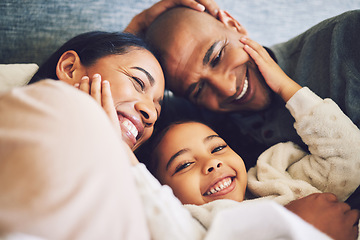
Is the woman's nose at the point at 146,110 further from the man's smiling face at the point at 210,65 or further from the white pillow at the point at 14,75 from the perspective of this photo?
the white pillow at the point at 14,75

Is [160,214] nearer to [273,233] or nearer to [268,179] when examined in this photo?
[273,233]

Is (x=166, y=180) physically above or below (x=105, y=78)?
below

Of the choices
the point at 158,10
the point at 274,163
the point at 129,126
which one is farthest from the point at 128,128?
the point at 158,10

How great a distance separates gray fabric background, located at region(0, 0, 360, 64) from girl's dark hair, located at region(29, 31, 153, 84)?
24 centimetres

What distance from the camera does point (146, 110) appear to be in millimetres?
795

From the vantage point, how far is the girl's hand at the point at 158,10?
1.07 metres

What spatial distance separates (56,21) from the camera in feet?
3.71

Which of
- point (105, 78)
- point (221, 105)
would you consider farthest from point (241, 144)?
point (105, 78)

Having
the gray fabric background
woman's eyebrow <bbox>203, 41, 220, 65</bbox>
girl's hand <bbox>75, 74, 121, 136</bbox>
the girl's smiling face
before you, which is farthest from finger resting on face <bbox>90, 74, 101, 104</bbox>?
the gray fabric background

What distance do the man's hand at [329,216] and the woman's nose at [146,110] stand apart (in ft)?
1.43

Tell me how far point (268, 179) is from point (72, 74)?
0.66 m

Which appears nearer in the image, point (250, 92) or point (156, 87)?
point (156, 87)

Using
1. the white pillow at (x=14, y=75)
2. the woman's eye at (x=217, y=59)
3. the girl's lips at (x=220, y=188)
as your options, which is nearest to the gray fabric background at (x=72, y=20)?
the white pillow at (x=14, y=75)

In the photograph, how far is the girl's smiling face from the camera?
2.56 ft
